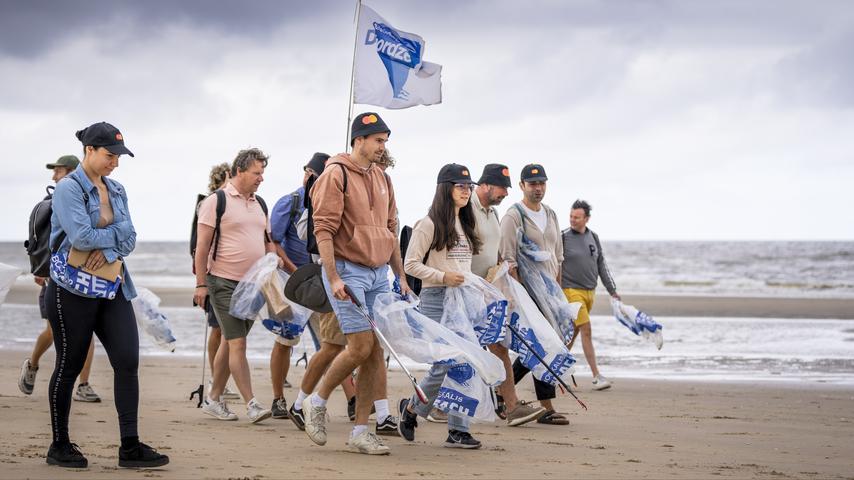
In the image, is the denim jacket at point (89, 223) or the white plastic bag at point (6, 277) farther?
the white plastic bag at point (6, 277)

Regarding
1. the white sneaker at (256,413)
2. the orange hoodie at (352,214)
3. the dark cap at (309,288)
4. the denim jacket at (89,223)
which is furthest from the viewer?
the white sneaker at (256,413)

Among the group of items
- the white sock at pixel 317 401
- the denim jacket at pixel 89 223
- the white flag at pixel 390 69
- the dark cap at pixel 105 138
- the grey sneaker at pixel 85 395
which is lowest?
the grey sneaker at pixel 85 395

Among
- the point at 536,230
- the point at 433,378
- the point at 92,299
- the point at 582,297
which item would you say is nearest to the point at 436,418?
the point at 433,378

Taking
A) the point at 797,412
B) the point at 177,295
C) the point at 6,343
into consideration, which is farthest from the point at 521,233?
the point at 177,295

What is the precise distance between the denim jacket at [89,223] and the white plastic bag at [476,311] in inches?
80.4

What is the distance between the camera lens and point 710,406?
8188 mm

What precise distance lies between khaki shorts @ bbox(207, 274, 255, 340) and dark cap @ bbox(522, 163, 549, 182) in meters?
2.27

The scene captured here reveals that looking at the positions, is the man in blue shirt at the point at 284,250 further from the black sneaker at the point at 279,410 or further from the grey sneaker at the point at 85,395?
the grey sneaker at the point at 85,395

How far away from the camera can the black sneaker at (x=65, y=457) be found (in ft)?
15.6

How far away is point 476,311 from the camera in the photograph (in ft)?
20.4

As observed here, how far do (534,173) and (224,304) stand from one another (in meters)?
2.44

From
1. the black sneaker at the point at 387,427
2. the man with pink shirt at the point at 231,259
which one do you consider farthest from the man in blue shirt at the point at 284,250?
the black sneaker at the point at 387,427

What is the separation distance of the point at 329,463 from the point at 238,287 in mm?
1917

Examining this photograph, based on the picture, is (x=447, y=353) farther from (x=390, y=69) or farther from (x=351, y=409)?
(x=390, y=69)
